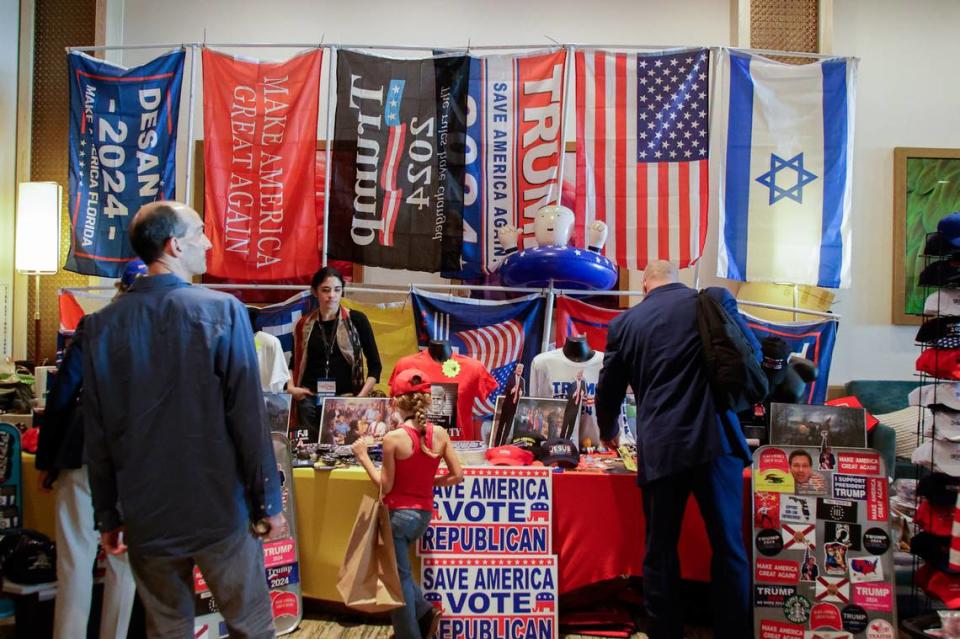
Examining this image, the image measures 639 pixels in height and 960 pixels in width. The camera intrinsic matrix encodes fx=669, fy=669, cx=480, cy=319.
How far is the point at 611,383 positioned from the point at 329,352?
171 cm

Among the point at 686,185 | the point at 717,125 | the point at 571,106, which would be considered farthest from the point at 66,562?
the point at 717,125

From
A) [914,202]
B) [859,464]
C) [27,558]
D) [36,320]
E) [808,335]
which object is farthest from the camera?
[914,202]

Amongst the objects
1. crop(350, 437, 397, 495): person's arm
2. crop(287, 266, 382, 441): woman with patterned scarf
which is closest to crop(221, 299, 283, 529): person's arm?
crop(350, 437, 397, 495): person's arm

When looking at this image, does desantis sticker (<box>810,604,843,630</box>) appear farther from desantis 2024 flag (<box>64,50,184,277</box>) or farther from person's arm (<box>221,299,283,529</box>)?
desantis 2024 flag (<box>64,50,184,277</box>)

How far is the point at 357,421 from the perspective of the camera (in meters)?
3.47

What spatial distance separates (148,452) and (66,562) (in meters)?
1.28

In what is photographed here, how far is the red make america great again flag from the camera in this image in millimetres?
4676

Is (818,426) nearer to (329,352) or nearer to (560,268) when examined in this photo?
(560,268)

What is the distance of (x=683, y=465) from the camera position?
2.57m

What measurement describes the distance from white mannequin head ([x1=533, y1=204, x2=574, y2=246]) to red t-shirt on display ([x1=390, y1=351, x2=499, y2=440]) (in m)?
1.03

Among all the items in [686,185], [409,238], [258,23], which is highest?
[258,23]

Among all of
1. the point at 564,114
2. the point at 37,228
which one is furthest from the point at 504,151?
the point at 37,228

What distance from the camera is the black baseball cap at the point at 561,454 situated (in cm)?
317

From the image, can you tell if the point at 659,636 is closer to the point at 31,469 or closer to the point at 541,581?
the point at 541,581
